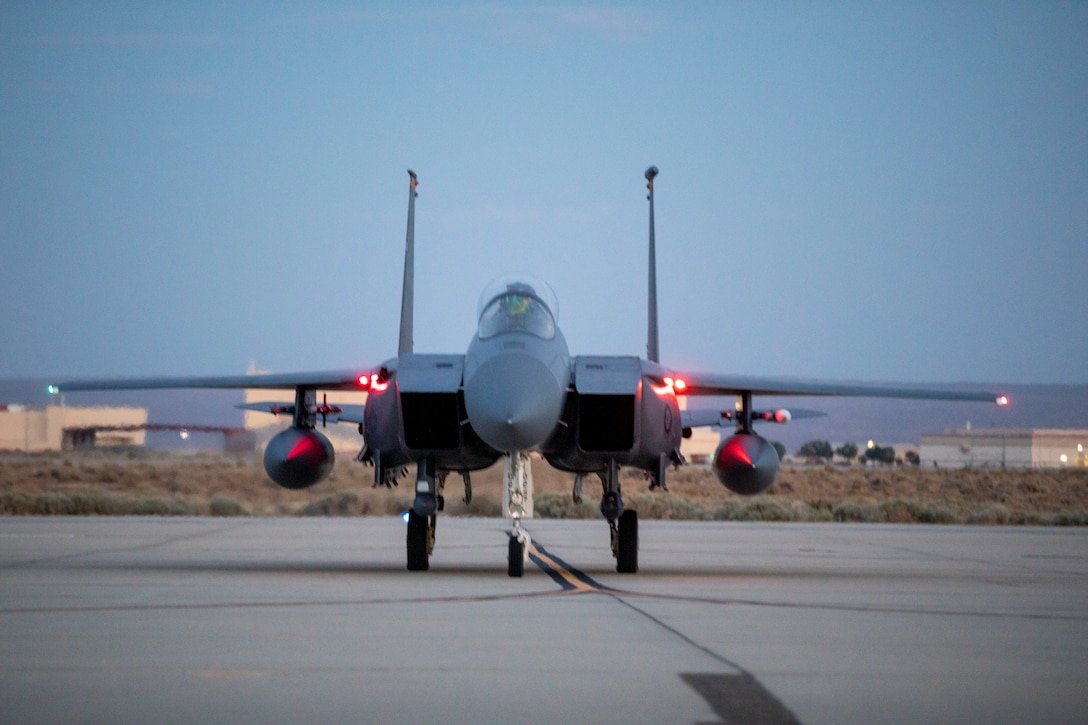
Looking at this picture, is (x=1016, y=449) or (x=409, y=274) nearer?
(x=409, y=274)

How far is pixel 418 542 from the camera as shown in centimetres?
1472

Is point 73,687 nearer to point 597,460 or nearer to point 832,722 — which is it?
point 832,722

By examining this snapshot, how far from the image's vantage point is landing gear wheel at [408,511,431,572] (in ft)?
48.2

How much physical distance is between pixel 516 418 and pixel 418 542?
116 inches

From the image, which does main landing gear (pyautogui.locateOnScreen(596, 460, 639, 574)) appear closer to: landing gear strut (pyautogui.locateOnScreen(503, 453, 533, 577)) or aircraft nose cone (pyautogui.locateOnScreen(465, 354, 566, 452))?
landing gear strut (pyautogui.locateOnScreen(503, 453, 533, 577))

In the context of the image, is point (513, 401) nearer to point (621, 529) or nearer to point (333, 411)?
point (621, 529)

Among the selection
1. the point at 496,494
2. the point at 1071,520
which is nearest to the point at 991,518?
the point at 1071,520

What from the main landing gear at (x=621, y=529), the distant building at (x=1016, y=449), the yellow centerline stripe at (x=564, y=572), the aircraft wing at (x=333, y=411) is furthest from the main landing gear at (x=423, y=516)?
the distant building at (x=1016, y=449)

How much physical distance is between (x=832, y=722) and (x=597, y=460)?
899cm

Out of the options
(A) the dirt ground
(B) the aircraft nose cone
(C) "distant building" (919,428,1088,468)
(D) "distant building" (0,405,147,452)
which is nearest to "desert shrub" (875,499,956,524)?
(A) the dirt ground

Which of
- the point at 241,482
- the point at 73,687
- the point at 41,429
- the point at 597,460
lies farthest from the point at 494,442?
the point at 41,429

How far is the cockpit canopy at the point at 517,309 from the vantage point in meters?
13.8

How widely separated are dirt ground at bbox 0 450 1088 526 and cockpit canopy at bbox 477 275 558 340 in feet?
73.2

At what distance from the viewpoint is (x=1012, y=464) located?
336 ft
